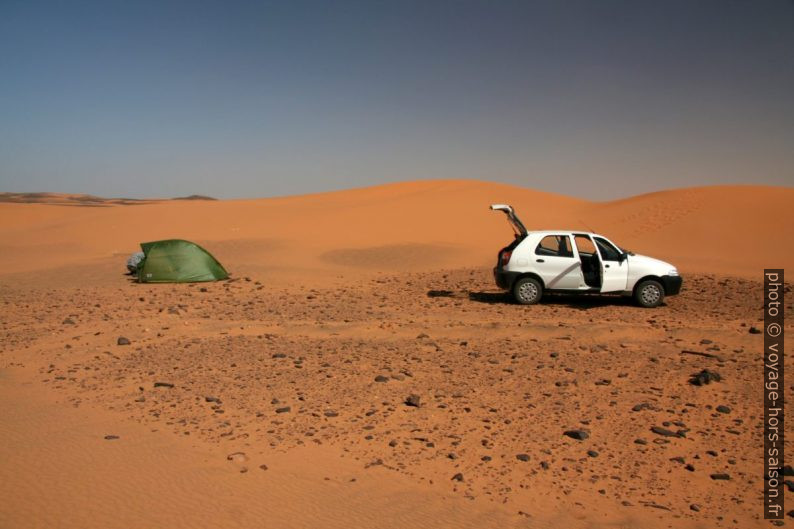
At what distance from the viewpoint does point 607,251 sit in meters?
12.5

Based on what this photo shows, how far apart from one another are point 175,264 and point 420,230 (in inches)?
587

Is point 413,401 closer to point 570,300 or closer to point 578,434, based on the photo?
point 578,434

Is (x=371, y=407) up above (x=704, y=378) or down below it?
below

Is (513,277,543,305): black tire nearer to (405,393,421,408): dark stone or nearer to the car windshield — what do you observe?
the car windshield

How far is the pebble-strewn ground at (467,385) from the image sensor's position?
5.11 metres

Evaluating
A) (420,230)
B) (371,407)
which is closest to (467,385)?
(371,407)

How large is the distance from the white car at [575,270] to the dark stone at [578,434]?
691 cm

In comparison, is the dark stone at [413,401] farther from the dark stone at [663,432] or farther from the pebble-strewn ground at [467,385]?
the dark stone at [663,432]

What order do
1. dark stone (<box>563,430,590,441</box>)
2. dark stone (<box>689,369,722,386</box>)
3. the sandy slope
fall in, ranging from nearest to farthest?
the sandy slope → dark stone (<box>563,430,590,441</box>) → dark stone (<box>689,369,722,386</box>)

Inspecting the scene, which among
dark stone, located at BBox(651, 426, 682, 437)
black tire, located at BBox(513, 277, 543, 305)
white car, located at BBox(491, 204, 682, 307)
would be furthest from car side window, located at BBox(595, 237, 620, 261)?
dark stone, located at BBox(651, 426, 682, 437)

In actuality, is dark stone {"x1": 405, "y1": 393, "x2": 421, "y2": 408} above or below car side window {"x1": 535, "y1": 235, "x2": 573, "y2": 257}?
below

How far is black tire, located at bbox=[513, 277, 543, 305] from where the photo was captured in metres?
12.6

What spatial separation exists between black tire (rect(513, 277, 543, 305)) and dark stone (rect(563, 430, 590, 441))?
22.6ft

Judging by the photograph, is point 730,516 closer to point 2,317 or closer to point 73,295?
point 2,317
